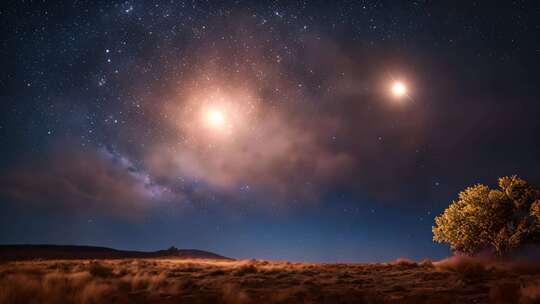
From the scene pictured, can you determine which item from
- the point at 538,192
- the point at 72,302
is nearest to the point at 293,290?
the point at 72,302

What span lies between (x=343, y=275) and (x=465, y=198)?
1335cm

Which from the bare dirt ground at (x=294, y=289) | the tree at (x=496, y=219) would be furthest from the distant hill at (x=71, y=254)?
the tree at (x=496, y=219)

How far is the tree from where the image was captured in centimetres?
2620

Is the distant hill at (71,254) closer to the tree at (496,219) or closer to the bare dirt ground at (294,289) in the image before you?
the bare dirt ground at (294,289)

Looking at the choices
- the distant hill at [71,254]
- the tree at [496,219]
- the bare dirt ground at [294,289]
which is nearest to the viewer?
the bare dirt ground at [294,289]

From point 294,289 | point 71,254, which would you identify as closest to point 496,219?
point 294,289

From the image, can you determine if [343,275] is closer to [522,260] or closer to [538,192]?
[522,260]

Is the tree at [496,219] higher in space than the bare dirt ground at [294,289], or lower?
higher

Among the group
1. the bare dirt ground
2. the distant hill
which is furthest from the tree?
the distant hill

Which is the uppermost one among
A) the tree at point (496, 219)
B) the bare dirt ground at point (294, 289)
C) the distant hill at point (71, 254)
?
the tree at point (496, 219)

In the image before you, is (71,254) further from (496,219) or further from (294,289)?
(496,219)

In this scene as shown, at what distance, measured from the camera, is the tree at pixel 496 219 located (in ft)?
86.0

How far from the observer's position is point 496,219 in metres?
26.9

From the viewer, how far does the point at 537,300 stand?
454 inches
